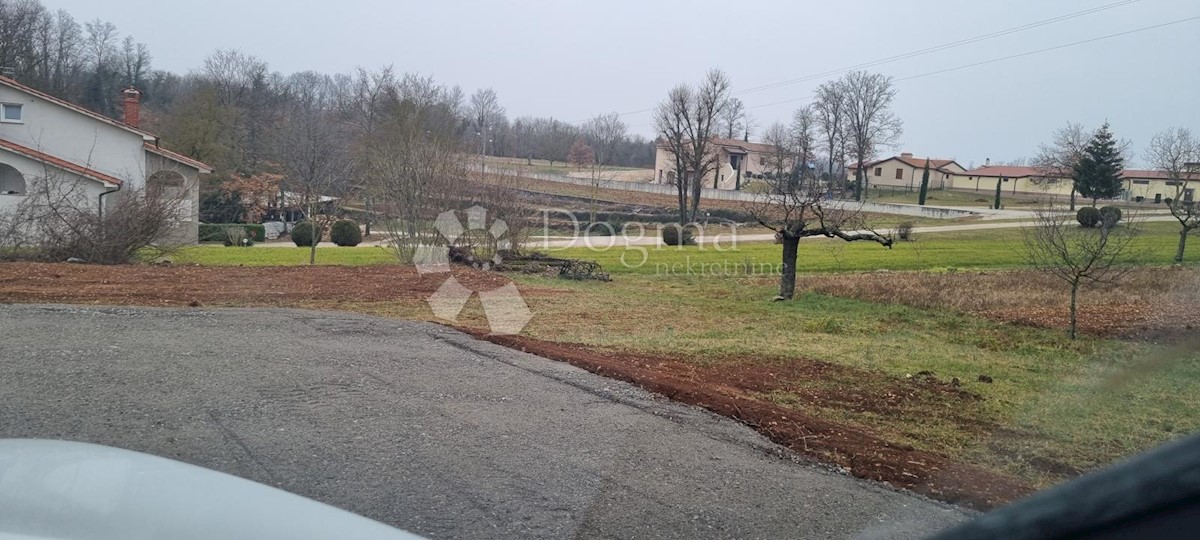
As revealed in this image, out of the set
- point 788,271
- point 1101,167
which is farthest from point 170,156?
point 1101,167

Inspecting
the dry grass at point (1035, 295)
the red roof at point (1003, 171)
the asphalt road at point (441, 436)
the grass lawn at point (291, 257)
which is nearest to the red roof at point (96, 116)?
the grass lawn at point (291, 257)

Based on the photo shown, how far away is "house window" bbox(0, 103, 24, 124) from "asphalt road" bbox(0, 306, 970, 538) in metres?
26.5

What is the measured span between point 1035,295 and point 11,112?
35389 mm

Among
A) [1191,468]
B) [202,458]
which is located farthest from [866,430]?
[1191,468]

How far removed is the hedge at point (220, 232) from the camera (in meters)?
40.3

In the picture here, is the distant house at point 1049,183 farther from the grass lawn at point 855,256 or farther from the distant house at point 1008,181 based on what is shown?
the grass lawn at point 855,256

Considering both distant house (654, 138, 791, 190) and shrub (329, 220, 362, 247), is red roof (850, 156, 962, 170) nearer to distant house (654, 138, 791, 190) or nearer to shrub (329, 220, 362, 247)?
distant house (654, 138, 791, 190)

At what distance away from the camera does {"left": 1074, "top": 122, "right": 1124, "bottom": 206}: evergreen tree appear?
164 feet

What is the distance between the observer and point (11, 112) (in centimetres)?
3156

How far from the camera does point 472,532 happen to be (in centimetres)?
464

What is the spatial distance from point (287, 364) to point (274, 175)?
1888 inches

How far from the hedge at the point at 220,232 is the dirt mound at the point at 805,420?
3339cm

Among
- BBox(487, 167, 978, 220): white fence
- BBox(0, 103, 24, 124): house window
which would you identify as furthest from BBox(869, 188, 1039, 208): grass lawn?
BBox(0, 103, 24, 124): house window

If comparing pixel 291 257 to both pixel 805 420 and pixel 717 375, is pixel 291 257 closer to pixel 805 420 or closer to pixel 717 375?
pixel 717 375
